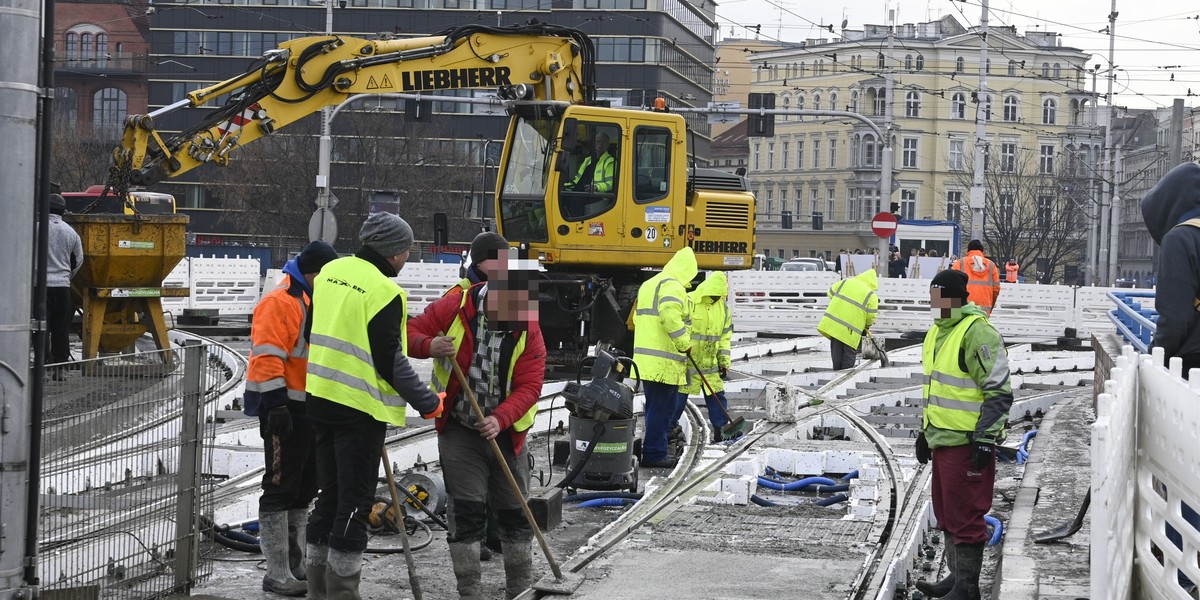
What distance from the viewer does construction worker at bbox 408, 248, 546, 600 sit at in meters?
7.16

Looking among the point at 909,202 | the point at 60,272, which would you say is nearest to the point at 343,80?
the point at 60,272

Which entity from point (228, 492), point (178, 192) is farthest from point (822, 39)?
point (228, 492)

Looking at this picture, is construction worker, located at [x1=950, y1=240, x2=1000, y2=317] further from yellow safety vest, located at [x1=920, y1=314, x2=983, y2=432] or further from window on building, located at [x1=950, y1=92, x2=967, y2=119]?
window on building, located at [x1=950, y1=92, x2=967, y2=119]

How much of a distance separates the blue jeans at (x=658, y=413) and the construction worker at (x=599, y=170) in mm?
6821

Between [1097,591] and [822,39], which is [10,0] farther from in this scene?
[822,39]

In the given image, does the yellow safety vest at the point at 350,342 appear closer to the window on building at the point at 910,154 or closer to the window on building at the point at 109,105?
the window on building at the point at 109,105

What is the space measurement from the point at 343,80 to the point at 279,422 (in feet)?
34.1

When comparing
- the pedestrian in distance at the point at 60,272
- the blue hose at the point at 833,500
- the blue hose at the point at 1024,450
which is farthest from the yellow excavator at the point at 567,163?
the blue hose at the point at 833,500

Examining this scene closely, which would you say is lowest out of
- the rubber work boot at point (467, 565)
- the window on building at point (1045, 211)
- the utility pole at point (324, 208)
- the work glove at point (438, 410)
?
the rubber work boot at point (467, 565)

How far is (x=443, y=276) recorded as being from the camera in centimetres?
3056

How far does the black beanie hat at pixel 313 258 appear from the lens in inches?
301

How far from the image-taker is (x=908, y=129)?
297 ft

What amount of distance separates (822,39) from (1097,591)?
8670cm

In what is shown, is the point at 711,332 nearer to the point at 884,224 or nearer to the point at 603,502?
the point at 603,502
